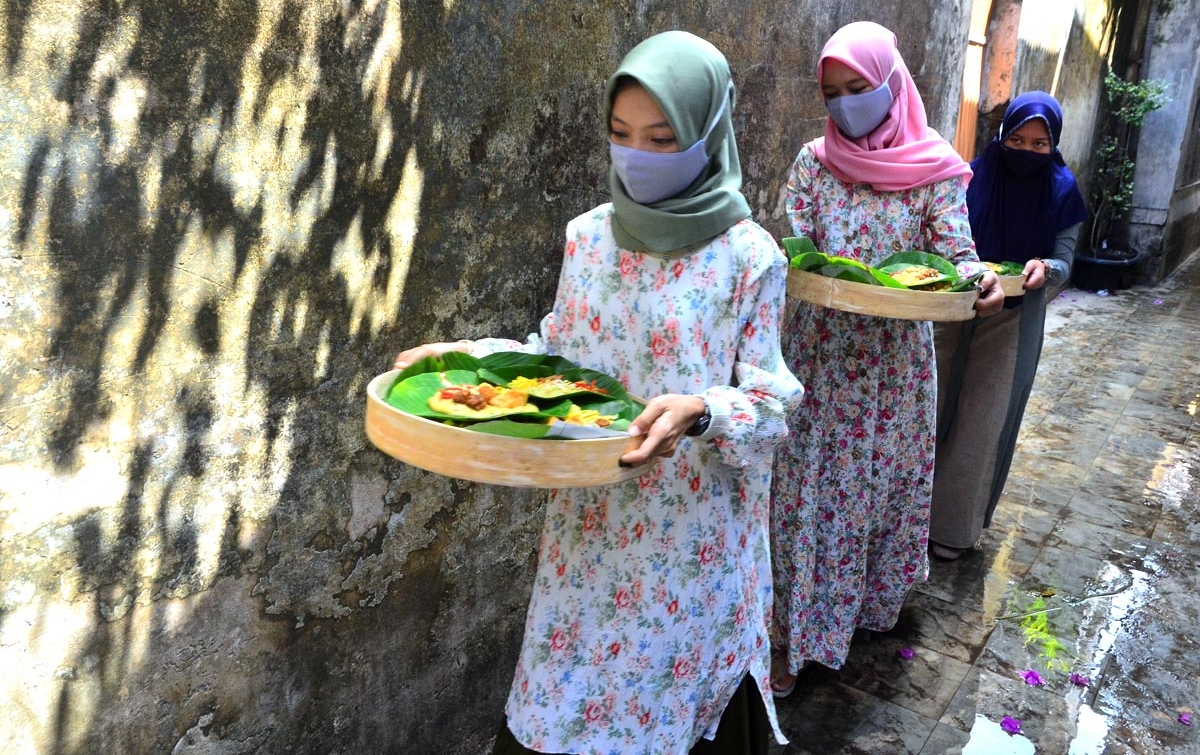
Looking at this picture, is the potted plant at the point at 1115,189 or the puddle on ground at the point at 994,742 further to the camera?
the potted plant at the point at 1115,189

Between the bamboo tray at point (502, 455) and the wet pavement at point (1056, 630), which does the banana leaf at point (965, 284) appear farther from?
the bamboo tray at point (502, 455)

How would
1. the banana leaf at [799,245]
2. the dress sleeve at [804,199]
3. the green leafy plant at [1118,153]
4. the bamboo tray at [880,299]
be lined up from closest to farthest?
1. the bamboo tray at [880,299]
2. the banana leaf at [799,245]
3. the dress sleeve at [804,199]
4. the green leafy plant at [1118,153]

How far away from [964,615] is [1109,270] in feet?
28.3

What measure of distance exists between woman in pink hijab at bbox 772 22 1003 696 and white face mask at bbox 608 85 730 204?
1404 mm

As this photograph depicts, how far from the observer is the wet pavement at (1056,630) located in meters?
3.20

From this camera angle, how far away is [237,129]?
203 centimetres

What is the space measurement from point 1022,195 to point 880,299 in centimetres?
199

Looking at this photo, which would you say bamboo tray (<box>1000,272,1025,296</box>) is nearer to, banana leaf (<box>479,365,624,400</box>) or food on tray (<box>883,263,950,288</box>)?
food on tray (<box>883,263,950,288</box>)

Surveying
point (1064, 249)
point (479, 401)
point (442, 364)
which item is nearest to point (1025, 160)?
point (1064, 249)

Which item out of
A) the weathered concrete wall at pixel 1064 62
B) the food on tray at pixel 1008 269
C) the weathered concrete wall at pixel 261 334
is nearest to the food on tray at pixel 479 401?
the weathered concrete wall at pixel 261 334

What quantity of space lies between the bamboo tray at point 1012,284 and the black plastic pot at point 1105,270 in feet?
27.1

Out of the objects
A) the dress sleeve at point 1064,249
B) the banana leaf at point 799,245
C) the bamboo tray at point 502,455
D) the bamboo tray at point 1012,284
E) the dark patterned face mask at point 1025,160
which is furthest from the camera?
the dark patterned face mask at point 1025,160

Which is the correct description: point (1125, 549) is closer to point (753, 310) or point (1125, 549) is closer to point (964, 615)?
point (964, 615)

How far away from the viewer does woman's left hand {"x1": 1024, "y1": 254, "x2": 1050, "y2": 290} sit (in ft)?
12.4
